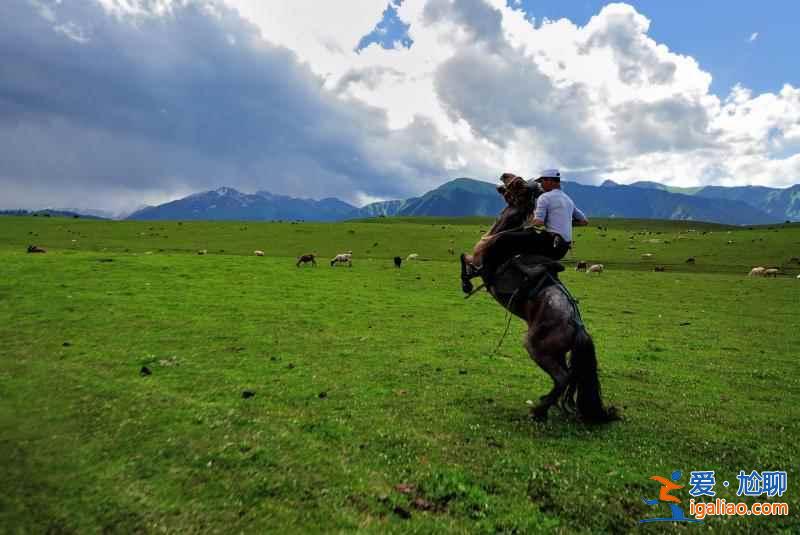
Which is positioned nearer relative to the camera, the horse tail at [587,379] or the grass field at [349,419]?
the grass field at [349,419]

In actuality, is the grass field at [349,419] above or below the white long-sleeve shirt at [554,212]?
below

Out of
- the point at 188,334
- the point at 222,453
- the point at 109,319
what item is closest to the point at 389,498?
the point at 222,453

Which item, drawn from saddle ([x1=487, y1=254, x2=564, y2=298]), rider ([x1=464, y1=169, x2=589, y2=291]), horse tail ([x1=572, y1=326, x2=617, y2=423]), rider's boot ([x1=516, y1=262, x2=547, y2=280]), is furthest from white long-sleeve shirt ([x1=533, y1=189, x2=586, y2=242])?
horse tail ([x1=572, y1=326, x2=617, y2=423])

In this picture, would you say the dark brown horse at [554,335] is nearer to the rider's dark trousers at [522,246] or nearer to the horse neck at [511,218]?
the rider's dark trousers at [522,246]

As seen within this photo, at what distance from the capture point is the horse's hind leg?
8.16 meters

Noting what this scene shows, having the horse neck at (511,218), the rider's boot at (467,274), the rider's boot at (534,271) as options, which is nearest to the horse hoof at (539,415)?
the rider's boot at (534,271)

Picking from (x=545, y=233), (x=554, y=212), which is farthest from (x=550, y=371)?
(x=554, y=212)

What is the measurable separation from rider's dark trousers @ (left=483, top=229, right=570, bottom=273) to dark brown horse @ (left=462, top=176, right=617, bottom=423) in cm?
23

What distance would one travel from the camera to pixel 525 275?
897cm

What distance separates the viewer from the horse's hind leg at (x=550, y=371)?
816 centimetres

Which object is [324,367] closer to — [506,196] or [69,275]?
[506,196]

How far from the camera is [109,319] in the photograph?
1775 centimetres

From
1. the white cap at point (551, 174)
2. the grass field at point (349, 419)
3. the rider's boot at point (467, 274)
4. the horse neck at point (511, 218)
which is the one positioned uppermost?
the white cap at point (551, 174)

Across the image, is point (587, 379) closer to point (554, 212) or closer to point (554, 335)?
point (554, 335)
